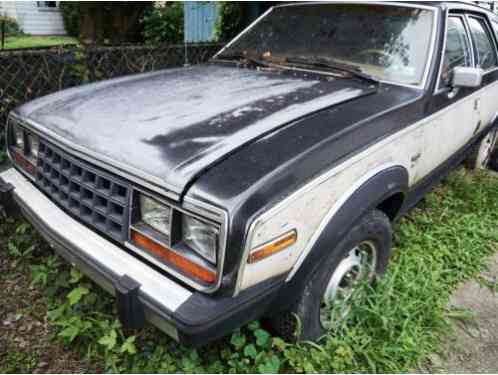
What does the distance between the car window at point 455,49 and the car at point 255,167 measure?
2 centimetres

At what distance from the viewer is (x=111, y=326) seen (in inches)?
91.8

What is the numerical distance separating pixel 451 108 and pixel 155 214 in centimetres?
226

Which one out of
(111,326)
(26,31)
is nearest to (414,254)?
(111,326)

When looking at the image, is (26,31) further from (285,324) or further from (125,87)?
(285,324)

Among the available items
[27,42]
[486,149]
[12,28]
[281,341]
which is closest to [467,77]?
[281,341]

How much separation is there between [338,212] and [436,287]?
132 cm

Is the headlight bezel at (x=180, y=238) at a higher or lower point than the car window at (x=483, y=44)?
lower

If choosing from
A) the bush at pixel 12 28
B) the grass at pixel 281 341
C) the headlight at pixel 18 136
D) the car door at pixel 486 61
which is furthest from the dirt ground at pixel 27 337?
the bush at pixel 12 28

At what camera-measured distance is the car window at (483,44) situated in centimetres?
358

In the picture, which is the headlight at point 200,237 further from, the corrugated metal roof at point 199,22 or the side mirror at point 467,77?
the corrugated metal roof at point 199,22

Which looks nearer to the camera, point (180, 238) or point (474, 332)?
point (180, 238)

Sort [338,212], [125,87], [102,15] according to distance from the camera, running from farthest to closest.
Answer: [102,15]
[125,87]
[338,212]

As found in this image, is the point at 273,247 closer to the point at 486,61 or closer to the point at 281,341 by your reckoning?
the point at 281,341

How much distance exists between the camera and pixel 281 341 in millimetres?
2148
